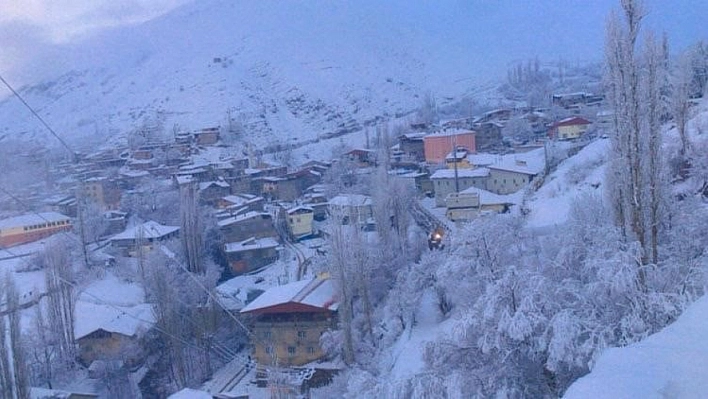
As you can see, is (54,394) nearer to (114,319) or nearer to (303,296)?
(114,319)

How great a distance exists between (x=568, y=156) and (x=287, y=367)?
9.23 m

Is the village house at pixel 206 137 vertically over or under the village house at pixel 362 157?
over

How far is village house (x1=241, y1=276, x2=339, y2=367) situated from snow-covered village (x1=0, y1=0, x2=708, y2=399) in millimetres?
32

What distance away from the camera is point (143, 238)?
12852 millimetres

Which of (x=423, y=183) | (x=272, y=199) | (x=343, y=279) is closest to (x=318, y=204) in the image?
(x=272, y=199)

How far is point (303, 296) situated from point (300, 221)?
226 inches

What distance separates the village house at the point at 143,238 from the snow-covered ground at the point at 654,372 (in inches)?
461

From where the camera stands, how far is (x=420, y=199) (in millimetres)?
16312

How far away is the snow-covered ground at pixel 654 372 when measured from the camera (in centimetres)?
155

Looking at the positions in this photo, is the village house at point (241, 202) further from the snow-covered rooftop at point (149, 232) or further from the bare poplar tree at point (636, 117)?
the bare poplar tree at point (636, 117)

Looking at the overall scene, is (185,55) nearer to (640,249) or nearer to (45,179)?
(45,179)

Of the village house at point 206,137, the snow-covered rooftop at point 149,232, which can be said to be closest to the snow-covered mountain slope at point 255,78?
the village house at point 206,137

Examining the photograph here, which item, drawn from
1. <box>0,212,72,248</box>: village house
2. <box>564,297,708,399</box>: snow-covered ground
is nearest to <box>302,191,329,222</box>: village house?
<box>0,212,72,248</box>: village house

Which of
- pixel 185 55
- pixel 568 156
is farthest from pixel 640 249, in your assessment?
pixel 185 55
